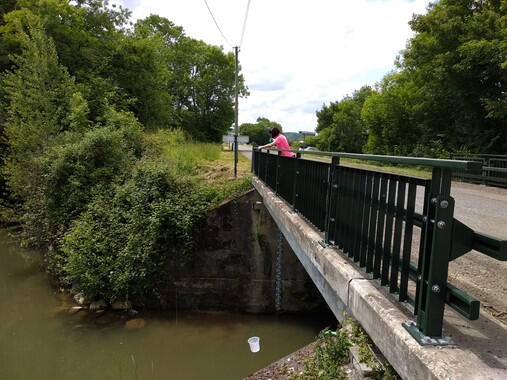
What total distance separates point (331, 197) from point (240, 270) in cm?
701

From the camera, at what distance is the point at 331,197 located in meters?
3.95

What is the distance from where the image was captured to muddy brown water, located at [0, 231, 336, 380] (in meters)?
7.81

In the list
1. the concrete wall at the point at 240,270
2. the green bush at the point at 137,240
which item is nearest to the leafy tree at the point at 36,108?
the green bush at the point at 137,240

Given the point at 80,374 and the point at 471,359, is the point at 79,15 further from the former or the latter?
the point at 471,359

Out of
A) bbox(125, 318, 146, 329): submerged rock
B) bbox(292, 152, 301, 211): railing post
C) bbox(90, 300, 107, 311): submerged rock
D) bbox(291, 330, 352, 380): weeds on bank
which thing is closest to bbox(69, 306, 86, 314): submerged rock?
bbox(90, 300, 107, 311): submerged rock

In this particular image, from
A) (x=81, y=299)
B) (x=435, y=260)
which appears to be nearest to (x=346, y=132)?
(x=81, y=299)

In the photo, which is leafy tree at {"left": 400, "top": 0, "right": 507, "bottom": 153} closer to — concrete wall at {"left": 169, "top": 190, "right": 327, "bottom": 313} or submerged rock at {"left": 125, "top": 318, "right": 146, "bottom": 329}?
concrete wall at {"left": 169, "top": 190, "right": 327, "bottom": 313}

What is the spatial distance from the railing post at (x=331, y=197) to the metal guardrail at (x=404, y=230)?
0.04ft

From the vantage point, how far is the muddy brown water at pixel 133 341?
25.6 feet

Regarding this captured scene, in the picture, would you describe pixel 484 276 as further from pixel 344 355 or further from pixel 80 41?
pixel 80 41

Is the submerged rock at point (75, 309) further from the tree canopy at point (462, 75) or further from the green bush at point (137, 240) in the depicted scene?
the tree canopy at point (462, 75)

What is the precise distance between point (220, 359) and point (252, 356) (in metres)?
0.81

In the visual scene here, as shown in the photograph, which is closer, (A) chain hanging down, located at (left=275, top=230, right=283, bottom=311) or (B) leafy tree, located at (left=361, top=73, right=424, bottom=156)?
(A) chain hanging down, located at (left=275, top=230, right=283, bottom=311)

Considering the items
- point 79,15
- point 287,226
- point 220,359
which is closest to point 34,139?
point 79,15
